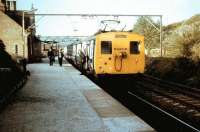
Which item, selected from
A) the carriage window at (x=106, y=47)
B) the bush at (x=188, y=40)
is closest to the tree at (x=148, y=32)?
the bush at (x=188, y=40)

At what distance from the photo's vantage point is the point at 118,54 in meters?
20.5

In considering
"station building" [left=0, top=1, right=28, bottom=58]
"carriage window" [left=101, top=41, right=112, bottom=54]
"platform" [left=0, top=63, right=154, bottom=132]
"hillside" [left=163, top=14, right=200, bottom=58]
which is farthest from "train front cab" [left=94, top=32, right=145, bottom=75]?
"station building" [left=0, top=1, right=28, bottom=58]

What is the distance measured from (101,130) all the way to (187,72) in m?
16.9

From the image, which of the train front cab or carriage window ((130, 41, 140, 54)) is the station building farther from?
carriage window ((130, 41, 140, 54))

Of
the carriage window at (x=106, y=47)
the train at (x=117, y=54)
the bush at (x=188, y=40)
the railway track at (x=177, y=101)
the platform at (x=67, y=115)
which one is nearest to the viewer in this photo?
the platform at (x=67, y=115)

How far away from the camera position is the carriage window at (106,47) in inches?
806

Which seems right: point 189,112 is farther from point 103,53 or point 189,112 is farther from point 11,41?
point 11,41

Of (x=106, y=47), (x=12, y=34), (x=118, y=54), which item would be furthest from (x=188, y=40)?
(x=12, y=34)

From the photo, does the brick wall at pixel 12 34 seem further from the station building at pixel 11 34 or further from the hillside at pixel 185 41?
the hillside at pixel 185 41

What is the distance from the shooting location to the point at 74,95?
A: 15195mm

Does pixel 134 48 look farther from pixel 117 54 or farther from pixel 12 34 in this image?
pixel 12 34

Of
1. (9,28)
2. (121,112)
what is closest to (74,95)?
(121,112)

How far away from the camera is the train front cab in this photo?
20.2 m

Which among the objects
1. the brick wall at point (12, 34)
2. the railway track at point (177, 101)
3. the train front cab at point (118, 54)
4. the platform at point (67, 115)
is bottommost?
the railway track at point (177, 101)
